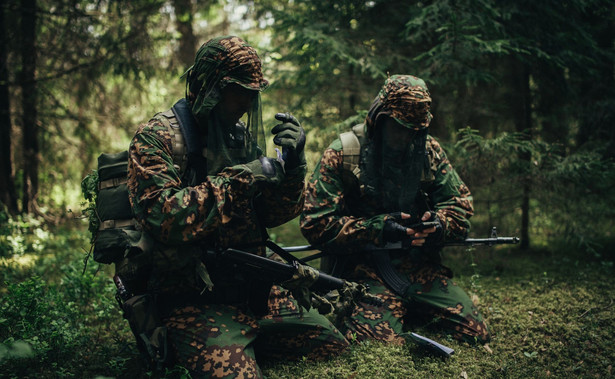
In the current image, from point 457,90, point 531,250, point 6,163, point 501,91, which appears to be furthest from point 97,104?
point 531,250

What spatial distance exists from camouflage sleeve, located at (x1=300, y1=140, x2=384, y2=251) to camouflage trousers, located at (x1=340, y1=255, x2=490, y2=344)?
48 cm

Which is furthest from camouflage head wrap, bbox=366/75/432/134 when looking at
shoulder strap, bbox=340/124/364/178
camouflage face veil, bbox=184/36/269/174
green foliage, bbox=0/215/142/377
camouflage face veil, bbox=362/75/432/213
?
green foliage, bbox=0/215/142/377

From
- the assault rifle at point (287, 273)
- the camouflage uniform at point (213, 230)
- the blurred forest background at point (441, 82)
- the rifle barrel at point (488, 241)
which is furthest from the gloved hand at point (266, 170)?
the blurred forest background at point (441, 82)

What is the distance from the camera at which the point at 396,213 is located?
4188 millimetres

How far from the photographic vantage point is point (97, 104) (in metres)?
9.73

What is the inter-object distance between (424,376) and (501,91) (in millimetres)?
5076

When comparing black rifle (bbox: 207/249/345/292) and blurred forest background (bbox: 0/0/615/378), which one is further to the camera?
blurred forest background (bbox: 0/0/615/378)

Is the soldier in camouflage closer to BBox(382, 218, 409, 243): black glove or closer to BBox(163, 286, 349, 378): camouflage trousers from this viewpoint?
BBox(382, 218, 409, 243): black glove

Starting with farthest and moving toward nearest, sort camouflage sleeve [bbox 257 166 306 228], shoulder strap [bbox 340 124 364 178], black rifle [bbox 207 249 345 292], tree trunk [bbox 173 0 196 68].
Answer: tree trunk [bbox 173 0 196 68] → shoulder strap [bbox 340 124 364 178] → camouflage sleeve [bbox 257 166 306 228] → black rifle [bbox 207 249 345 292]

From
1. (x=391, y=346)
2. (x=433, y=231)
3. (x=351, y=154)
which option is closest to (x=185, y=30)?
(x=351, y=154)

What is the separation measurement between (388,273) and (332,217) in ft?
2.65

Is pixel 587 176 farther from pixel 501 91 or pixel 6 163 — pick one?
pixel 6 163

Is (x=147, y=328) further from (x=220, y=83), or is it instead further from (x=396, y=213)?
(x=396, y=213)

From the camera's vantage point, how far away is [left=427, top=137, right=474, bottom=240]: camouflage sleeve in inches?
171
